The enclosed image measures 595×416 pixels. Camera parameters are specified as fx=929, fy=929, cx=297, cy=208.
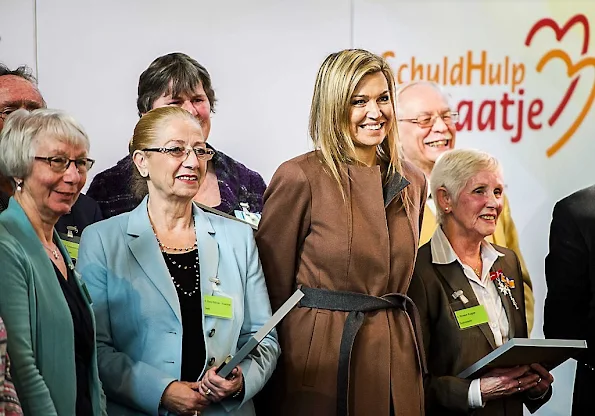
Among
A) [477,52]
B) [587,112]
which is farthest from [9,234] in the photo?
[587,112]

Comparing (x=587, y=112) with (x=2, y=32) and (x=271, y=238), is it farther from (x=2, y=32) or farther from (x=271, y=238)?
(x=2, y=32)

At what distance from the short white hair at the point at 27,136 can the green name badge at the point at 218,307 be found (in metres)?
0.62

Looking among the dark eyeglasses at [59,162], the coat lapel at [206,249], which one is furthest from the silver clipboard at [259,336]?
the dark eyeglasses at [59,162]

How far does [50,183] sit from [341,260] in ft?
3.30

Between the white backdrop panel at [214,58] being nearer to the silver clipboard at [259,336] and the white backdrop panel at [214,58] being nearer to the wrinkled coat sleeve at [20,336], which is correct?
the silver clipboard at [259,336]

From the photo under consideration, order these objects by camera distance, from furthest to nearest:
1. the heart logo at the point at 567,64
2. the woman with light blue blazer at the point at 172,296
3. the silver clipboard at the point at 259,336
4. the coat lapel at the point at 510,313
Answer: the heart logo at the point at 567,64 → the coat lapel at the point at 510,313 → the woman with light blue blazer at the point at 172,296 → the silver clipboard at the point at 259,336

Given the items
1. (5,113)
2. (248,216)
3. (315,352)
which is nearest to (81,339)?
(315,352)

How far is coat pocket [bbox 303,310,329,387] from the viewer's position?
9.83 ft

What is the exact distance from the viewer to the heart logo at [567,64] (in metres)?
4.57

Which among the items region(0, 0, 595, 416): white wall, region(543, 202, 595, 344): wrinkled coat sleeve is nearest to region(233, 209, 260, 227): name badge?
region(0, 0, 595, 416): white wall

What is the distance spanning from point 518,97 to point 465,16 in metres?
0.48

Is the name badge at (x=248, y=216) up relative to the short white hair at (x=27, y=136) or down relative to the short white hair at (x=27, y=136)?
down

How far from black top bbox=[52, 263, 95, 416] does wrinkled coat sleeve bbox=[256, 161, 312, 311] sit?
2.42 ft

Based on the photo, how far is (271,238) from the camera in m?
3.02
